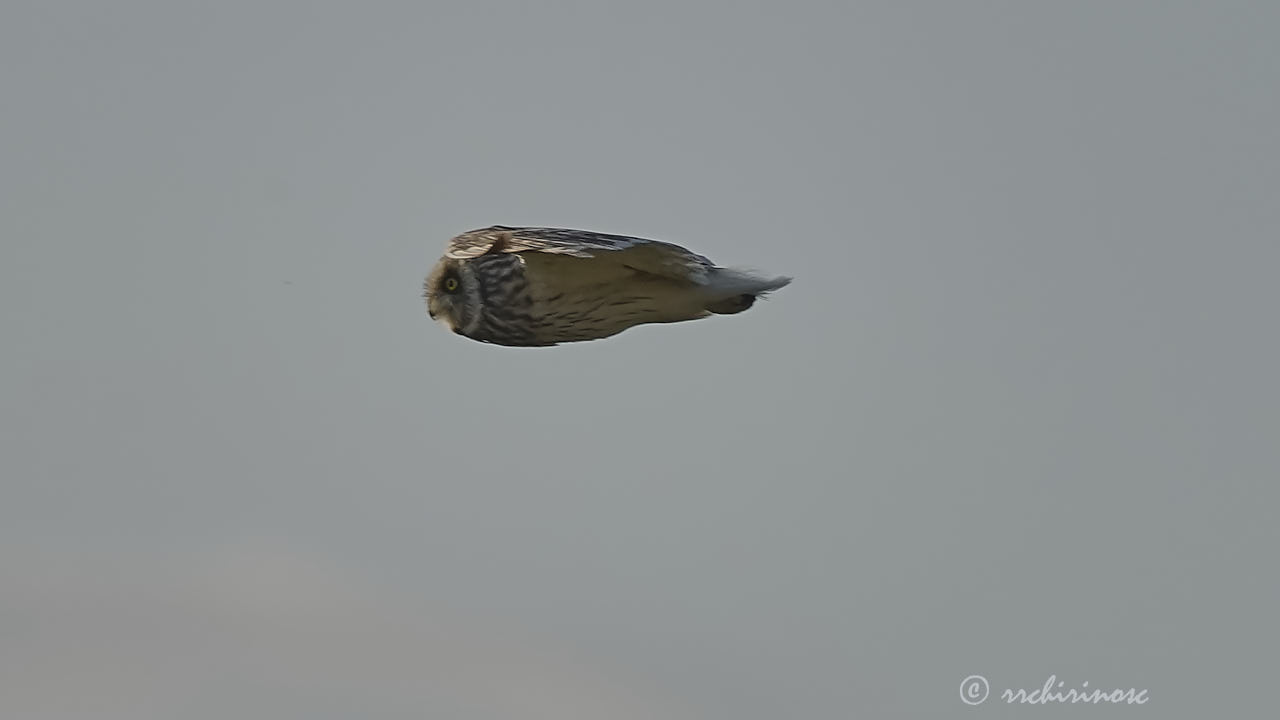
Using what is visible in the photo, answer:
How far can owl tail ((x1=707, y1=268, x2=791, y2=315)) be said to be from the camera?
43.8ft

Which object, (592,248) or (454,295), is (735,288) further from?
(454,295)

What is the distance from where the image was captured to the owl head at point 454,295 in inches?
517

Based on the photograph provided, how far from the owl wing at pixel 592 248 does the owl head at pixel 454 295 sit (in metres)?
0.09

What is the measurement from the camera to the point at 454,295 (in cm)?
1329

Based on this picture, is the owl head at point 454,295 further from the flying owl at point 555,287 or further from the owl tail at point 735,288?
the owl tail at point 735,288

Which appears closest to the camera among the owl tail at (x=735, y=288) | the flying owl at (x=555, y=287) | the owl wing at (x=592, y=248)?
the owl wing at (x=592, y=248)

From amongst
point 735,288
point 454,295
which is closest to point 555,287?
point 454,295

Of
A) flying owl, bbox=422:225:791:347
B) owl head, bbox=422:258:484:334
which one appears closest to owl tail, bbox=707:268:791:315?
flying owl, bbox=422:225:791:347

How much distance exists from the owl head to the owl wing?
95 millimetres

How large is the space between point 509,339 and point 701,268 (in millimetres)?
1226

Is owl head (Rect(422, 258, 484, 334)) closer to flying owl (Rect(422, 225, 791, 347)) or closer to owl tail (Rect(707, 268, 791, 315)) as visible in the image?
flying owl (Rect(422, 225, 791, 347))

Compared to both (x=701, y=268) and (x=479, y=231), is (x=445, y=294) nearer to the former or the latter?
(x=479, y=231)

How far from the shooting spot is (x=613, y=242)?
40.9ft

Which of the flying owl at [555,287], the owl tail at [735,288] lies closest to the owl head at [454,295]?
the flying owl at [555,287]
